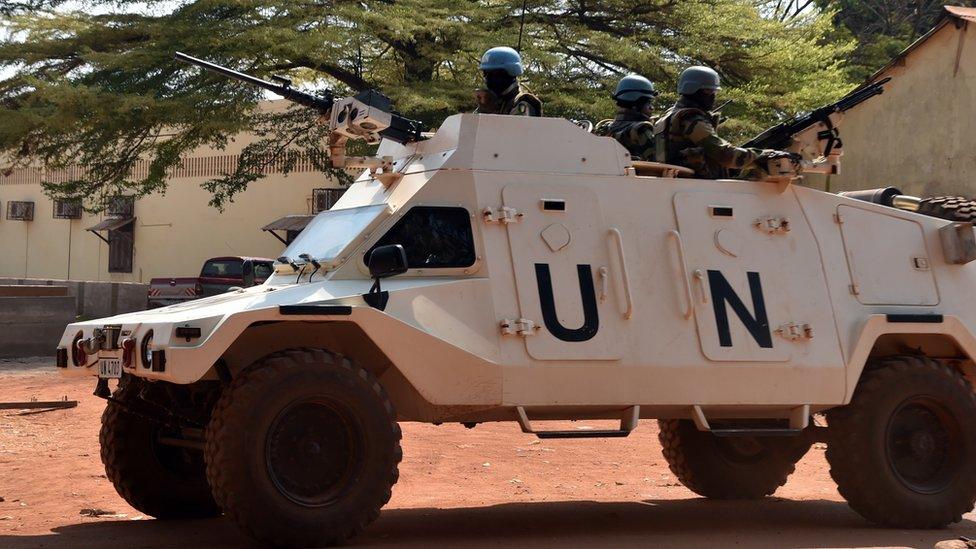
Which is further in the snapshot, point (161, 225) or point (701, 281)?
point (161, 225)

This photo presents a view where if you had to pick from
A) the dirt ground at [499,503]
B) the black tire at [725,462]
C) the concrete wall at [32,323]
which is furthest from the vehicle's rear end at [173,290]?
the black tire at [725,462]

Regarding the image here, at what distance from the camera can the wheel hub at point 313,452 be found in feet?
22.5

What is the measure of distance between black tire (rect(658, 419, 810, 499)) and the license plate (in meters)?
4.04

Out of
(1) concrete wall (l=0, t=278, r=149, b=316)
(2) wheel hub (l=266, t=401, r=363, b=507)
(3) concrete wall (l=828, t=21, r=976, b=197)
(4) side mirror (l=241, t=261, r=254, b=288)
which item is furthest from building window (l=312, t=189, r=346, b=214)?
(2) wheel hub (l=266, t=401, r=363, b=507)

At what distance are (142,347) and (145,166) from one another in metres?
24.7

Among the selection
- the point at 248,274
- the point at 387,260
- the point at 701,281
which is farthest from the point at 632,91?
the point at 387,260

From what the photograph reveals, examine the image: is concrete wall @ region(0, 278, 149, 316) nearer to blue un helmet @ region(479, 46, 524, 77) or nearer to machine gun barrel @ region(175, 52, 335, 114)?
machine gun barrel @ region(175, 52, 335, 114)

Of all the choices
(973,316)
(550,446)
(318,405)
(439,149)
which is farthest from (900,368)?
(550,446)

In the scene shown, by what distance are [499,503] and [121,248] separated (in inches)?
1124

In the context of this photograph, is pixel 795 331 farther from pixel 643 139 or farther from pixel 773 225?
pixel 643 139

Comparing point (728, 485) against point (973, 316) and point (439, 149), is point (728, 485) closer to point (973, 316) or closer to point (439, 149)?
point (973, 316)

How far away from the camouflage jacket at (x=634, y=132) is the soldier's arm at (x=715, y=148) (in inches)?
12.6

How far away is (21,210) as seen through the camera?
39750 mm

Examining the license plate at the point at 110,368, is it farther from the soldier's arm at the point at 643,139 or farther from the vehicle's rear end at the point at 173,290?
the vehicle's rear end at the point at 173,290
